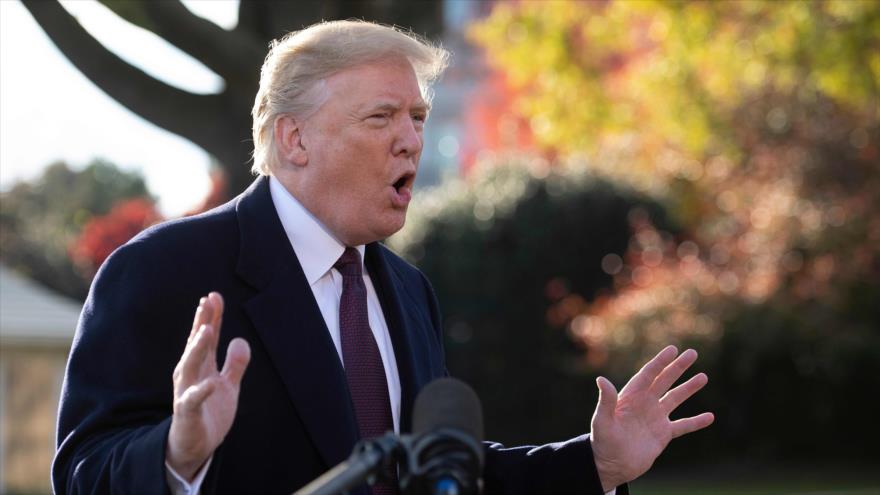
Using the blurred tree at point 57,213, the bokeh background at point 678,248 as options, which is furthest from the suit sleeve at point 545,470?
the blurred tree at point 57,213

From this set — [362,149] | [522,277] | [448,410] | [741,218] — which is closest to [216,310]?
[448,410]

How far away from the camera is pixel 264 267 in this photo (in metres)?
3.76

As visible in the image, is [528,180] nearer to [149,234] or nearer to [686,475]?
[686,475]


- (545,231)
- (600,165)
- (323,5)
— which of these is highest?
(600,165)

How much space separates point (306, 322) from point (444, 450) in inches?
43.3

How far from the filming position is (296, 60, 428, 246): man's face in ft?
12.8

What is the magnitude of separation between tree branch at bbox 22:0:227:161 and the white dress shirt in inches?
209

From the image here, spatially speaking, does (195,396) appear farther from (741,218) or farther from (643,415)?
(741,218)

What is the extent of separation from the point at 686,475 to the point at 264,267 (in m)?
16.5

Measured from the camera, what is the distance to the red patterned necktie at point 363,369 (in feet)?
12.4

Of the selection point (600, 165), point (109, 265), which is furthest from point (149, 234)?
point (600, 165)

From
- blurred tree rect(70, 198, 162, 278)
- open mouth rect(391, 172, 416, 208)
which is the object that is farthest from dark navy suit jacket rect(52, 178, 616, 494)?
blurred tree rect(70, 198, 162, 278)

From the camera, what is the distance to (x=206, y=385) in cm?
292

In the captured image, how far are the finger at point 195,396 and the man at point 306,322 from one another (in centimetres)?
24
